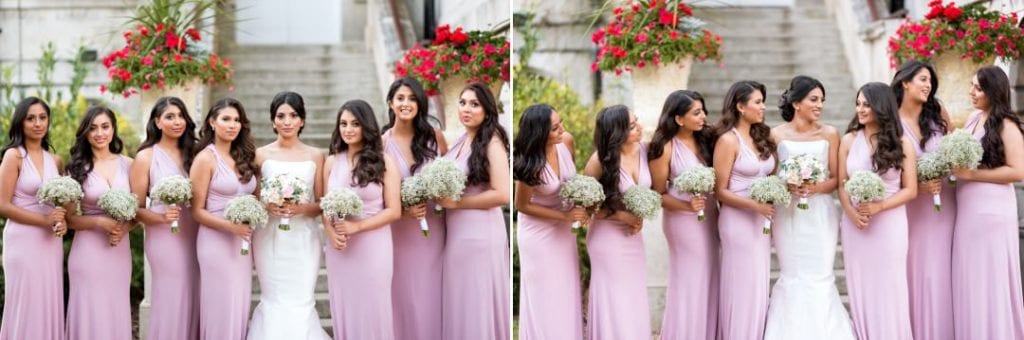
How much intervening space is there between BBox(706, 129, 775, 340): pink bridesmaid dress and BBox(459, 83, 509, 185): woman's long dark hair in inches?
54.6

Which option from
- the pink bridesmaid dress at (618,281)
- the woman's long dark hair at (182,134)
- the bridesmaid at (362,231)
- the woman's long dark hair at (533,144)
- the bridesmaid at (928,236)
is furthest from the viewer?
the bridesmaid at (928,236)

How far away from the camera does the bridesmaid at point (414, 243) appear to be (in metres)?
6.69

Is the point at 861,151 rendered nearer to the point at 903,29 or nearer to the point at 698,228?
the point at 698,228

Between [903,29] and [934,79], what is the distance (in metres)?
1.93

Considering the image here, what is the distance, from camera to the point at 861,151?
6.64 meters

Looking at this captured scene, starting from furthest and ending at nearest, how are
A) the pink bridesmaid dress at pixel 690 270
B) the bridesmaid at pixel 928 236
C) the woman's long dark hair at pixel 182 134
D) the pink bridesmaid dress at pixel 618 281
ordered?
the bridesmaid at pixel 928 236, the pink bridesmaid dress at pixel 690 270, the woman's long dark hair at pixel 182 134, the pink bridesmaid dress at pixel 618 281

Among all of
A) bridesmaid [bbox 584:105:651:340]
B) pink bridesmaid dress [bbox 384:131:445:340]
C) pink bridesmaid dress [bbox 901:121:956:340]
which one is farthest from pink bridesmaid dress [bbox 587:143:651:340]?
pink bridesmaid dress [bbox 901:121:956:340]

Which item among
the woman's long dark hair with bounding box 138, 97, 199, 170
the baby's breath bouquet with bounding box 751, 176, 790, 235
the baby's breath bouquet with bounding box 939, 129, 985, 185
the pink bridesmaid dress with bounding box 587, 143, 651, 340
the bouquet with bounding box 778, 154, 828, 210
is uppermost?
the woman's long dark hair with bounding box 138, 97, 199, 170

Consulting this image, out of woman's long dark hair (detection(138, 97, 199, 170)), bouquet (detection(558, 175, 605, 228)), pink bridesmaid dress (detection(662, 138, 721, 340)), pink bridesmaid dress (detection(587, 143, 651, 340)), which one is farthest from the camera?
pink bridesmaid dress (detection(662, 138, 721, 340))

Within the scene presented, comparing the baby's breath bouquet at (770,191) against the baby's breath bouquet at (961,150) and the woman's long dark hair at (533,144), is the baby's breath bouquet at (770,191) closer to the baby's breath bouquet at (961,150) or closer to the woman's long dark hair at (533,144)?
the baby's breath bouquet at (961,150)

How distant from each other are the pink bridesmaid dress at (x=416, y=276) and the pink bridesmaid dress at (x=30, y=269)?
1978mm

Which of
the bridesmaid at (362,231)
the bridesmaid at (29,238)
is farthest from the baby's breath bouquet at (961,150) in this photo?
the bridesmaid at (29,238)

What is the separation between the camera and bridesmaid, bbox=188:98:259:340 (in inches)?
253

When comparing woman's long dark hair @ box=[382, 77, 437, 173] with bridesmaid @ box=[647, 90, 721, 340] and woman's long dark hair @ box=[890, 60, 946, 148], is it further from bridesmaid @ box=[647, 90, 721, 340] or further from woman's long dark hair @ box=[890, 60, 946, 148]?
woman's long dark hair @ box=[890, 60, 946, 148]
